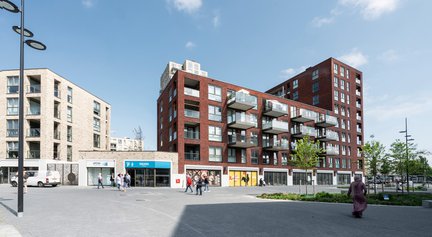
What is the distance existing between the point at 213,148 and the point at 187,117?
540cm

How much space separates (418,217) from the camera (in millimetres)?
11195

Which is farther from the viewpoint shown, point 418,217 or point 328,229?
point 418,217

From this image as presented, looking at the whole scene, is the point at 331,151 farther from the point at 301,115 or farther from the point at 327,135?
the point at 301,115

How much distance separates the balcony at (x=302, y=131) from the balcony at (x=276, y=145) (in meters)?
3.77

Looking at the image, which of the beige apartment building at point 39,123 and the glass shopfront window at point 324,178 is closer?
the beige apartment building at point 39,123

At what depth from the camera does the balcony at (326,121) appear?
2103 inches

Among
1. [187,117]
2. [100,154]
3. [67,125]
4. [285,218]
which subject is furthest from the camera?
[67,125]

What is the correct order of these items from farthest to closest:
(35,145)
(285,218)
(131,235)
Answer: (35,145) < (285,218) < (131,235)

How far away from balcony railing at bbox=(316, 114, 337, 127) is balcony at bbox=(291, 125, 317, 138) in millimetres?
3183

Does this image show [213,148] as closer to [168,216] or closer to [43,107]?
[43,107]

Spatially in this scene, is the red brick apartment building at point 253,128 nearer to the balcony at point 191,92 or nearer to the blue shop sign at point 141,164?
the balcony at point 191,92

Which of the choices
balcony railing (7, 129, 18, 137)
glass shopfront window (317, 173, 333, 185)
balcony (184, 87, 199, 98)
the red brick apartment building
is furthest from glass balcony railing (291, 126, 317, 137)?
balcony railing (7, 129, 18, 137)

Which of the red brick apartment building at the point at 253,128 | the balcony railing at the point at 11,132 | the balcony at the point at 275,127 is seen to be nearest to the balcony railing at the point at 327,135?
the red brick apartment building at the point at 253,128

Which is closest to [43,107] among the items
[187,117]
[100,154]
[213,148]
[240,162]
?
[100,154]
